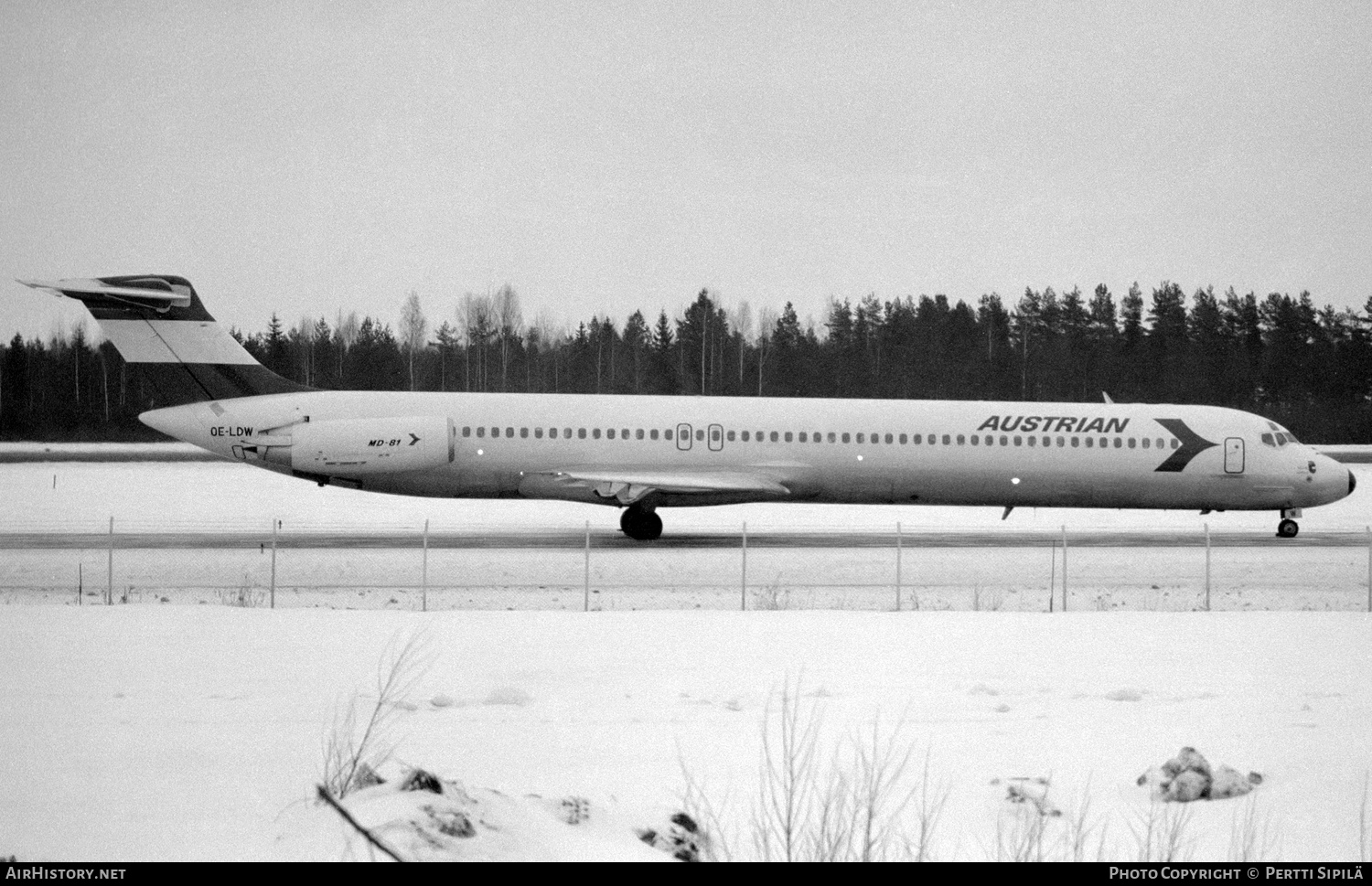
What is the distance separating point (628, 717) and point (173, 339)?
19.5 meters

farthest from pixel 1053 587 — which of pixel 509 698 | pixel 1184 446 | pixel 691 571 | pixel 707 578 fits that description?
pixel 509 698

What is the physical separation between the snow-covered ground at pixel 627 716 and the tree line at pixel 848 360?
51254mm

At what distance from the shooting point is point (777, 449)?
27391mm

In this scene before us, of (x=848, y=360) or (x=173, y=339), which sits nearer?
(x=173, y=339)

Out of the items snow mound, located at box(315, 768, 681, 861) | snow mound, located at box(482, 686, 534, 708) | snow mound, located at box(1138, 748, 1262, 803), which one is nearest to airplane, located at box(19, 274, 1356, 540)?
snow mound, located at box(482, 686, 534, 708)

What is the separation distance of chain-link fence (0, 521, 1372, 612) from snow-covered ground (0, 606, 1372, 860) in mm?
1989

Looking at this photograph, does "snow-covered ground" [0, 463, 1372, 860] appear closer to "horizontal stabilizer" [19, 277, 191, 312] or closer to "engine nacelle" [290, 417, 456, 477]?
"engine nacelle" [290, 417, 456, 477]

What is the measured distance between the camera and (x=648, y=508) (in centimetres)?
2670

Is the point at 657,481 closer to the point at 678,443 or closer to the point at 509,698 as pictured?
the point at 678,443

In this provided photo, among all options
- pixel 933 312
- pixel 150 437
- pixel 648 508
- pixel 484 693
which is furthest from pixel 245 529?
pixel 933 312

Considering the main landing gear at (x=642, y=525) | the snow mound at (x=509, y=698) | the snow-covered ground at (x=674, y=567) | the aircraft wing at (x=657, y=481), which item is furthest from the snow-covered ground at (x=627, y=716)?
the main landing gear at (x=642, y=525)

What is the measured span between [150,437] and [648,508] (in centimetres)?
5444
